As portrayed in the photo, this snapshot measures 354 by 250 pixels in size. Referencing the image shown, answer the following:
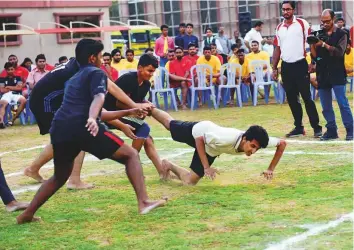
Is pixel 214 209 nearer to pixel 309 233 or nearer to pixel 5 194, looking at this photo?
pixel 309 233

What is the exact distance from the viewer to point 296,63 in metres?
12.3

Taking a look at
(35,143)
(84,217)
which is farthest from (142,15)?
(84,217)

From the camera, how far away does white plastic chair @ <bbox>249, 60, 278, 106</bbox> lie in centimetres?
1848

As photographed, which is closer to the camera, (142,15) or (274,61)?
(274,61)

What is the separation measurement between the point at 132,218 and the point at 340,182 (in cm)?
228

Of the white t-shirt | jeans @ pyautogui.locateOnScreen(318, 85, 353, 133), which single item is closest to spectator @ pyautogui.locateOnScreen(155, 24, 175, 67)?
jeans @ pyautogui.locateOnScreen(318, 85, 353, 133)

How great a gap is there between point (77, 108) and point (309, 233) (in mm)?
2157

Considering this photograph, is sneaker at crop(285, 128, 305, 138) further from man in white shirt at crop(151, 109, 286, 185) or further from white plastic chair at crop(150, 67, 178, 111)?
white plastic chair at crop(150, 67, 178, 111)

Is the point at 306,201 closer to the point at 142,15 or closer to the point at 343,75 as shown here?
the point at 343,75

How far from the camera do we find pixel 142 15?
4328cm

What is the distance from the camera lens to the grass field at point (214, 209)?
6340mm

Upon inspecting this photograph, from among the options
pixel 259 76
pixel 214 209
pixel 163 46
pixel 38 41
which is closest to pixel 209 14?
pixel 38 41

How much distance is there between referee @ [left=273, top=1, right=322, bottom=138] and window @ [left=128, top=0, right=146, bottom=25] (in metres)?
31.2

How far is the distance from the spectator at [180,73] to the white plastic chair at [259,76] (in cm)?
145
